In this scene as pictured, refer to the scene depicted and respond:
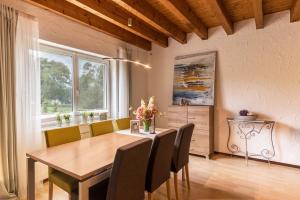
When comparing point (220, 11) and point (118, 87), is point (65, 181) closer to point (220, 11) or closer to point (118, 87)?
point (118, 87)

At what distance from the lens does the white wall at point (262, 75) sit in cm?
327

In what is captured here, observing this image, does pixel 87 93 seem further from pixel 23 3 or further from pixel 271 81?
pixel 271 81

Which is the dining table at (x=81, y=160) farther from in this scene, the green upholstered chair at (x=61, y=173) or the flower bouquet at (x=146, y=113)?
the flower bouquet at (x=146, y=113)

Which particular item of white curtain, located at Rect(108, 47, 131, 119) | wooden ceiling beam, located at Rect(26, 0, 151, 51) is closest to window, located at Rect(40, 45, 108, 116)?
white curtain, located at Rect(108, 47, 131, 119)

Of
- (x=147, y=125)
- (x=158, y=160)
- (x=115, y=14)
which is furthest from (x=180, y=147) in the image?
(x=115, y=14)

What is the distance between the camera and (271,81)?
343 cm

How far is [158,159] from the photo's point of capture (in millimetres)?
1811

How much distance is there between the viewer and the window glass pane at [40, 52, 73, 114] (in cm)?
300

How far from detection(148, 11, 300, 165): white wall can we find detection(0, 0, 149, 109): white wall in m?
1.62

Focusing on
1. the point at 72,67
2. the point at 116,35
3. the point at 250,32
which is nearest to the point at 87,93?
the point at 72,67

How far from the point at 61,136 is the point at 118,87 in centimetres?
200

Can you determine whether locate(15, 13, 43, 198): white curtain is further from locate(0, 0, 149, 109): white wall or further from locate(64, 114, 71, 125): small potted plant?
locate(64, 114, 71, 125): small potted plant

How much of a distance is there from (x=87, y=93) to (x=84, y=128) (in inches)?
29.5

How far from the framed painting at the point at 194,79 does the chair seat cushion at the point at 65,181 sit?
2.91m
